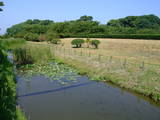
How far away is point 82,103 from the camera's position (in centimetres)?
1012

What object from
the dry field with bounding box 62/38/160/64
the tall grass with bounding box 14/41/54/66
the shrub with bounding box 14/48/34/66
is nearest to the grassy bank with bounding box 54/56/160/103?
the tall grass with bounding box 14/41/54/66

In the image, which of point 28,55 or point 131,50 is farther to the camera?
point 131,50

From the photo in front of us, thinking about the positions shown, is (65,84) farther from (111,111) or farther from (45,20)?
(45,20)

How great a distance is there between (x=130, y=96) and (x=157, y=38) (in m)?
19.4

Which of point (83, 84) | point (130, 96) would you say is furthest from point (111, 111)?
point (83, 84)

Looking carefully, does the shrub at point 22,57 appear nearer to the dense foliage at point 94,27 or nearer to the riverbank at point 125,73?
the riverbank at point 125,73

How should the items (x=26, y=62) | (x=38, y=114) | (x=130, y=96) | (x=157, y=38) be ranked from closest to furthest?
(x=38, y=114), (x=130, y=96), (x=26, y=62), (x=157, y=38)

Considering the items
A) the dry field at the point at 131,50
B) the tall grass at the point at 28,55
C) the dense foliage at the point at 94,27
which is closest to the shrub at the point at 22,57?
the tall grass at the point at 28,55

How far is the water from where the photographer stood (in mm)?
8750

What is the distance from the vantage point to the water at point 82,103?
28.7 ft

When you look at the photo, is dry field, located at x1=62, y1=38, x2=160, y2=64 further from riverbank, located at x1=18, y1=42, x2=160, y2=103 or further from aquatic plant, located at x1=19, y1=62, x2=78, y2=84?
aquatic plant, located at x1=19, y1=62, x2=78, y2=84

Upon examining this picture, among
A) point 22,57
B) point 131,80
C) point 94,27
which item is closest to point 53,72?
point 22,57

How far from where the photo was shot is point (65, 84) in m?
13.4

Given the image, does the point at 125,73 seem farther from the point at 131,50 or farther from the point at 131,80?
the point at 131,50
